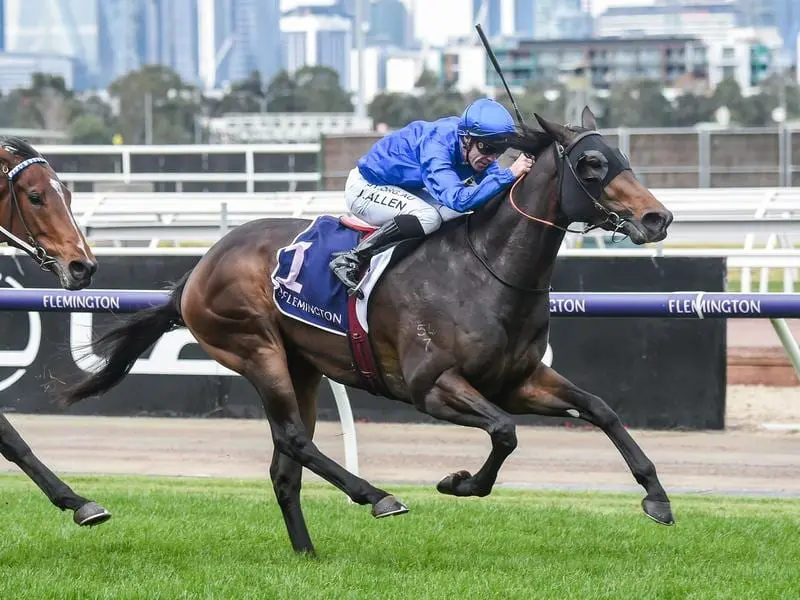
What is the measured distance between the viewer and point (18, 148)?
5.94m

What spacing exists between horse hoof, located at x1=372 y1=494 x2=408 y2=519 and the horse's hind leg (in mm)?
999

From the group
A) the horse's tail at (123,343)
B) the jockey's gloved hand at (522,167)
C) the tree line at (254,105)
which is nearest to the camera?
the jockey's gloved hand at (522,167)

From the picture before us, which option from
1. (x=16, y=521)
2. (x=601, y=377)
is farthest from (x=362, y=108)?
(x=16, y=521)

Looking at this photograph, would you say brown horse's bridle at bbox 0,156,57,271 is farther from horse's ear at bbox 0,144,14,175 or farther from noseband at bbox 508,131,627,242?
noseband at bbox 508,131,627,242

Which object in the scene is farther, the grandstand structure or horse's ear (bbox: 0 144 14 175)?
the grandstand structure

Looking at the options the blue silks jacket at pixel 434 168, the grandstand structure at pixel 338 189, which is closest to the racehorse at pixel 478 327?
the blue silks jacket at pixel 434 168

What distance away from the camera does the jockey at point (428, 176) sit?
5887 millimetres

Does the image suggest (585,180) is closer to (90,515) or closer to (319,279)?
(319,279)

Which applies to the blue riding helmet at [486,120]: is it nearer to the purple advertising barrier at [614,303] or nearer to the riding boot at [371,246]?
the riding boot at [371,246]

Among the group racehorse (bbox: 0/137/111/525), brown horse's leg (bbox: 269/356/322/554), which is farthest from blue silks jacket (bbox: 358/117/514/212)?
racehorse (bbox: 0/137/111/525)

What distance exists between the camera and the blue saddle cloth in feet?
20.2

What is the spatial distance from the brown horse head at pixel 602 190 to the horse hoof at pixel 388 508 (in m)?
1.27

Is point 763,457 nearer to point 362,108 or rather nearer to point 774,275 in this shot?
point 774,275

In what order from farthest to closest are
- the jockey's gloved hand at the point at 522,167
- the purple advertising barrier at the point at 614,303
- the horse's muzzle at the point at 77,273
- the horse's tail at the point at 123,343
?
the purple advertising barrier at the point at 614,303 → the horse's tail at the point at 123,343 → the jockey's gloved hand at the point at 522,167 → the horse's muzzle at the point at 77,273
